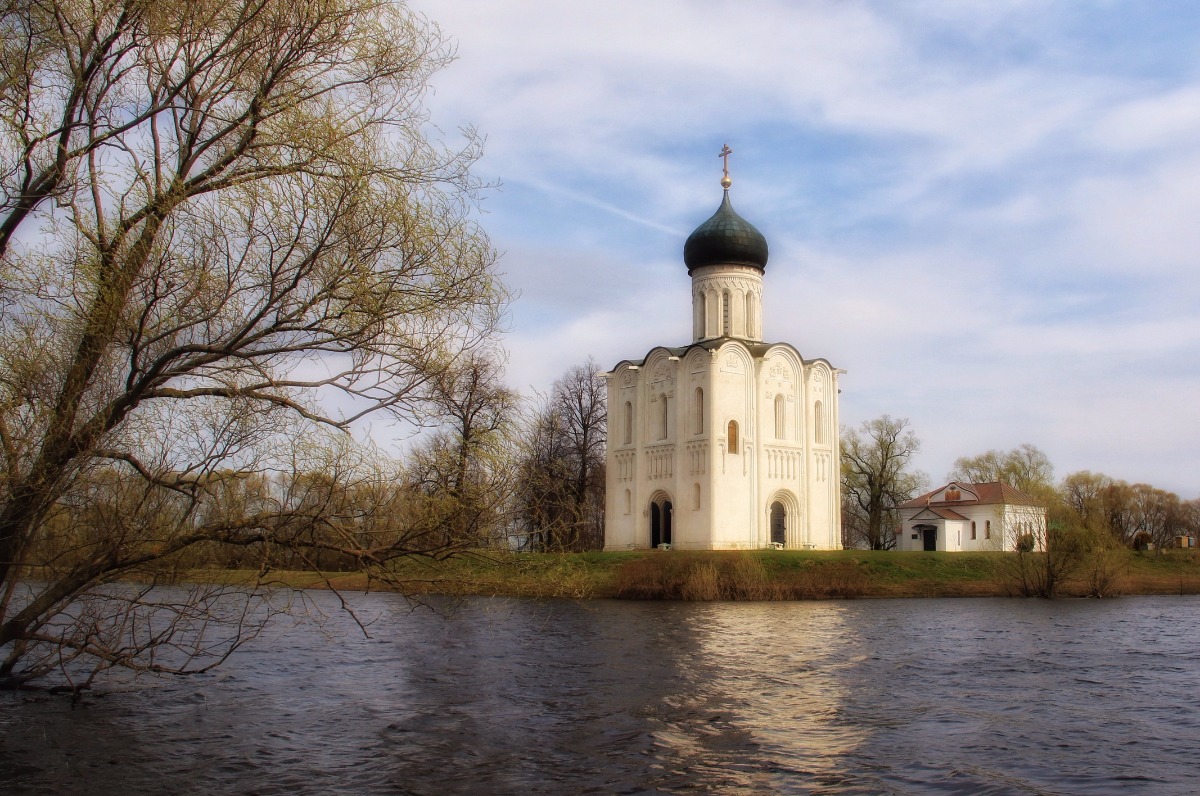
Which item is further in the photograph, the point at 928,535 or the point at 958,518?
the point at 958,518

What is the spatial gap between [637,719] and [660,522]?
1149 inches

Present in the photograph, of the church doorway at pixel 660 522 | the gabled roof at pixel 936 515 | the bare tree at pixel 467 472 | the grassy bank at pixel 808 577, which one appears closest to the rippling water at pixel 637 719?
the bare tree at pixel 467 472

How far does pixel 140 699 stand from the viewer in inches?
507

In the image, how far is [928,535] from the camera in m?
53.1

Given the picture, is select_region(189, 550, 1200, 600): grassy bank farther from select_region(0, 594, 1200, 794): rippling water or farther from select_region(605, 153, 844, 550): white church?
select_region(0, 594, 1200, 794): rippling water

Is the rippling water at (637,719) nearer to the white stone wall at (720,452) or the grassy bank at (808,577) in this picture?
the grassy bank at (808,577)

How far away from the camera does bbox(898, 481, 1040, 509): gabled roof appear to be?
53.2 metres

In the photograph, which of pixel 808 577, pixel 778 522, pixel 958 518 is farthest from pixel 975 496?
pixel 808 577

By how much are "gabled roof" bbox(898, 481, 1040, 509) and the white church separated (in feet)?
47.8

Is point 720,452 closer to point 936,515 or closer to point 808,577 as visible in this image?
point 808,577

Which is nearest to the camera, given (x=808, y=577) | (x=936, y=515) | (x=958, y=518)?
(x=808, y=577)

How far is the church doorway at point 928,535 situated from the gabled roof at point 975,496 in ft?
6.72

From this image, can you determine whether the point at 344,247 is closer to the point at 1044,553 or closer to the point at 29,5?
the point at 29,5

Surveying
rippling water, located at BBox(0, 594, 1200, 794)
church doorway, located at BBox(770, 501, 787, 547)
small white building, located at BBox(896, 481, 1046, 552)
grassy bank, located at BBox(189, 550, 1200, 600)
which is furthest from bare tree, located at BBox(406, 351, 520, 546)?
small white building, located at BBox(896, 481, 1046, 552)
